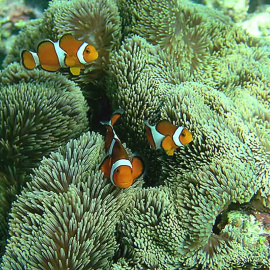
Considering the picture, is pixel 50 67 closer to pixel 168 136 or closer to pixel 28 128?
pixel 28 128

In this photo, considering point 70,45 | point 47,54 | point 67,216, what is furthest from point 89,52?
point 67,216

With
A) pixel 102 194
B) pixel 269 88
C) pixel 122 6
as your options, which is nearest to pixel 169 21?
pixel 122 6

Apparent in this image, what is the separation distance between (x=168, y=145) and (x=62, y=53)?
0.82 m

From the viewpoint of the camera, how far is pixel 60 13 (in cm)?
183

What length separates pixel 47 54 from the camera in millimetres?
1571

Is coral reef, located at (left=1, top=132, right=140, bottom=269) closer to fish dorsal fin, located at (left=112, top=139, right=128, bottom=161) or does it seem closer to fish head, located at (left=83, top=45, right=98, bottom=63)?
fish dorsal fin, located at (left=112, top=139, right=128, bottom=161)

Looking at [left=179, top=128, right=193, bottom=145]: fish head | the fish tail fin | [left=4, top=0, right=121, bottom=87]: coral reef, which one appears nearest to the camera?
[left=179, top=128, right=193, bottom=145]: fish head

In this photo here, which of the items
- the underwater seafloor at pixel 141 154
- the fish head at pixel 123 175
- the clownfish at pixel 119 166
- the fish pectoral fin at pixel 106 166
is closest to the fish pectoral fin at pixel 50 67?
the underwater seafloor at pixel 141 154

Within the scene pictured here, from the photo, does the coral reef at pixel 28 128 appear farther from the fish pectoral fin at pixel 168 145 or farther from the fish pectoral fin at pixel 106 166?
the fish pectoral fin at pixel 168 145

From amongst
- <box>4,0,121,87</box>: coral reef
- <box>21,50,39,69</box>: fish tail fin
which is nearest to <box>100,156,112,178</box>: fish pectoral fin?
<box>21,50,39,69</box>: fish tail fin

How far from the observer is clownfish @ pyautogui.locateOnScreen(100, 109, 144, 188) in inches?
43.4

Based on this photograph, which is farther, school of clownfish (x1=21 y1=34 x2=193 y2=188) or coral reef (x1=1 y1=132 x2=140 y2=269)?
school of clownfish (x1=21 y1=34 x2=193 y2=188)

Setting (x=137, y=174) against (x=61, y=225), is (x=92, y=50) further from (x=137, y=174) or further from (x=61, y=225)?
(x=61, y=225)

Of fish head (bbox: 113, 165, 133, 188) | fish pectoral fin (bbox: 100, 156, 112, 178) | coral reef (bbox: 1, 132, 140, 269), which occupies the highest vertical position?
fish head (bbox: 113, 165, 133, 188)
